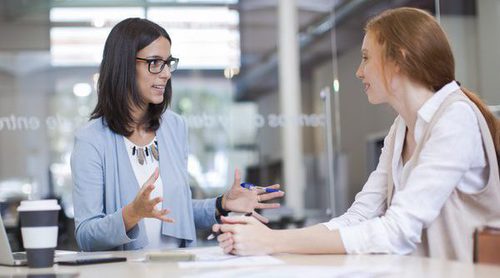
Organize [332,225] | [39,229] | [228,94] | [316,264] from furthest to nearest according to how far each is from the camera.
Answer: [228,94] → [332,225] → [39,229] → [316,264]

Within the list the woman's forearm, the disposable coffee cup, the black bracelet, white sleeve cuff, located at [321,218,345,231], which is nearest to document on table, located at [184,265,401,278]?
the woman's forearm

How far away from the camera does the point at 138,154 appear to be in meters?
3.03

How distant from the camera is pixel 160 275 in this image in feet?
6.02

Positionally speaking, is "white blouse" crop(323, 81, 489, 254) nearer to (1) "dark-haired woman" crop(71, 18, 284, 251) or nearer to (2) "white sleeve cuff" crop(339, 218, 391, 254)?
(2) "white sleeve cuff" crop(339, 218, 391, 254)

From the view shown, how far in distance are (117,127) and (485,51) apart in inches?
121

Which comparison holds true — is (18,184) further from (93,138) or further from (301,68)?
(93,138)

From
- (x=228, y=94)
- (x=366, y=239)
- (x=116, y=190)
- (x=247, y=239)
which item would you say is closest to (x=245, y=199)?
(x=116, y=190)

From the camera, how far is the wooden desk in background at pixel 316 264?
1631 mm

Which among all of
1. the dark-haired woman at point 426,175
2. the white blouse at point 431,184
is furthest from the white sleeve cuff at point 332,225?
the white blouse at point 431,184

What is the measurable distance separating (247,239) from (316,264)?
0.29 metres

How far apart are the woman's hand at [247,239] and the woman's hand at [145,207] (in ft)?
0.98

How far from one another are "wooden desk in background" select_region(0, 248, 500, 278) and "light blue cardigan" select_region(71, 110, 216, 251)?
53cm

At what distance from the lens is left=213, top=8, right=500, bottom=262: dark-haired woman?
6.75 ft

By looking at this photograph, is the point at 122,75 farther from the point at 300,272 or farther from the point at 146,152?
the point at 300,272
